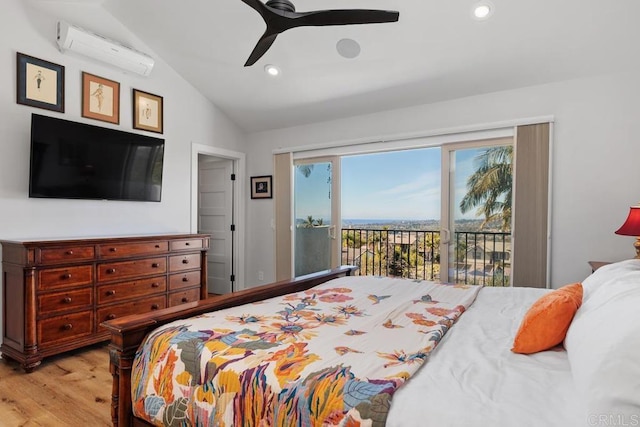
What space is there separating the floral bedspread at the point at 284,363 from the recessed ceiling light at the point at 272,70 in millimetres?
2862

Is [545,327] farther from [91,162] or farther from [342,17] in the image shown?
[91,162]

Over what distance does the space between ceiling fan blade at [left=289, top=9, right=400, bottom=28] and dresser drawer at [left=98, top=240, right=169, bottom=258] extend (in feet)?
7.66

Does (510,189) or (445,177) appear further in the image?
(445,177)

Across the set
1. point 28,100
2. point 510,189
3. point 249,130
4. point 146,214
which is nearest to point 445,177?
point 510,189

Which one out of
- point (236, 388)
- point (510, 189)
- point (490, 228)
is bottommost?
point (236, 388)

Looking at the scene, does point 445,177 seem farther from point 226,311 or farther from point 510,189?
point 226,311

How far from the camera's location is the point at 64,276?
2.88 meters

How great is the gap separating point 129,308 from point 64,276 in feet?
2.08

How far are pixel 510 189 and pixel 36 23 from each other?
4.54m

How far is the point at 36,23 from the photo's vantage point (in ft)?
10.3

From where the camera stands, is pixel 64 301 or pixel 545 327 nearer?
pixel 545 327

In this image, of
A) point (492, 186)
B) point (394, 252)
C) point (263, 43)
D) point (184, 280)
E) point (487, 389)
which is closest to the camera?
point (487, 389)

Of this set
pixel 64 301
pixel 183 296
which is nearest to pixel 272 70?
pixel 183 296

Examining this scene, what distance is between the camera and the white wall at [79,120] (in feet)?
9.84
